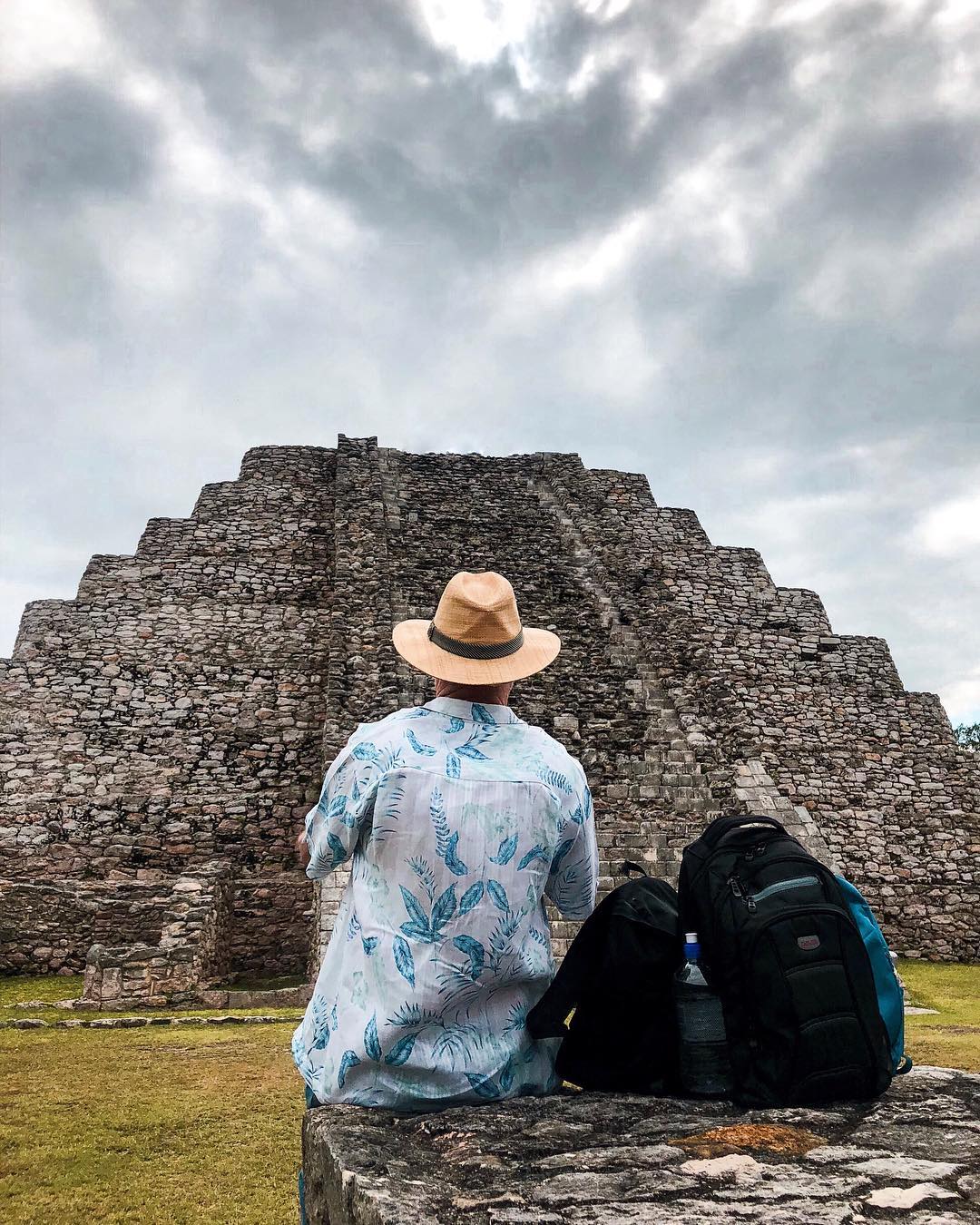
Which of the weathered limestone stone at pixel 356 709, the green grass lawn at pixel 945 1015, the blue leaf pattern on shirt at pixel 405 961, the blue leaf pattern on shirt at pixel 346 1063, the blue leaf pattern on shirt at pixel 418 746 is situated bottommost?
the green grass lawn at pixel 945 1015

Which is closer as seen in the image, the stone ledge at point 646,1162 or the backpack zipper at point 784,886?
the stone ledge at point 646,1162

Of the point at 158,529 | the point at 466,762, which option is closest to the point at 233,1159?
the point at 466,762

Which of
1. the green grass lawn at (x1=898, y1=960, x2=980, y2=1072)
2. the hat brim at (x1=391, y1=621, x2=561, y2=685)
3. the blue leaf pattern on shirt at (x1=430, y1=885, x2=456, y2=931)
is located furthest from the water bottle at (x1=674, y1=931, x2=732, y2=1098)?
the green grass lawn at (x1=898, y1=960, x2=980, y2=1072)

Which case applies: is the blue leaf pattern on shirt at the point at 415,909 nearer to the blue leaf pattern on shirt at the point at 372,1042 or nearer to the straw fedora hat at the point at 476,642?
the blue leaf pattern on shirt at the point at 372,1042

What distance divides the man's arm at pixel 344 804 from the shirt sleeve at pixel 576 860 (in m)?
0.56

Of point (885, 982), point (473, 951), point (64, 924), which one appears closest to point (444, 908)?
point (473, 951)

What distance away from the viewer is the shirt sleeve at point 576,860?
88.7 inches

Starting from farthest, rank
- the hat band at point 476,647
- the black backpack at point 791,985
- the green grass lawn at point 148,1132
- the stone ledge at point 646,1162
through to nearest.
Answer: the green grass lawn at point 148,1132, the hat band at point 476,647, the black backpack at point 791,985, the stone ledge at point 646,1162

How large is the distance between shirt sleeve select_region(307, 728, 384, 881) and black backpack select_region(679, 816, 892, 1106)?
954 millimetres

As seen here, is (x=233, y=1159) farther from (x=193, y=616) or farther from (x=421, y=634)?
(x=193, y=616)

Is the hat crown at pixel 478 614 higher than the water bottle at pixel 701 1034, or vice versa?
the hat crown at pixel 478 614

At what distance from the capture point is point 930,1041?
5.59 meters

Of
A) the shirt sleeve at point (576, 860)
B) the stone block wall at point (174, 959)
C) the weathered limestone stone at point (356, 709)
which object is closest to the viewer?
the shirt sleeve at point (576, 860)

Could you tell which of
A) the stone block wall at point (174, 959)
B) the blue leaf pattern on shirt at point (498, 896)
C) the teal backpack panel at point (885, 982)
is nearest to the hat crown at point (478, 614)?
the blue leaf pattern on shirt at point (498, 896)
